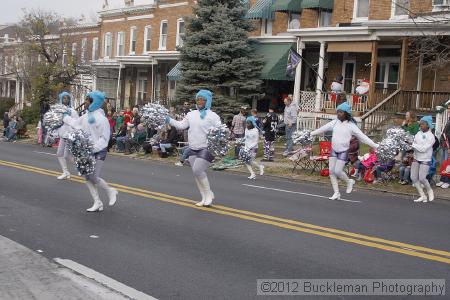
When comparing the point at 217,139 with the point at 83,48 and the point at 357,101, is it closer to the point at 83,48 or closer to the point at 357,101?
the point at 357,101

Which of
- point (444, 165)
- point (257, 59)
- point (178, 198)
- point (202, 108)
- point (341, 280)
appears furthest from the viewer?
point (257, 59)

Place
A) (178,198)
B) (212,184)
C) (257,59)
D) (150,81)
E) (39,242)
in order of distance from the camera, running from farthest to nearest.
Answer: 1. (150,81)
2. (257,59)
3. (212,184)
4. (178,198)
5. (39,242)

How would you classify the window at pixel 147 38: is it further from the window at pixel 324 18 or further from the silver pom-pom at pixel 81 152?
the silver pom-pom at pixel 81 152

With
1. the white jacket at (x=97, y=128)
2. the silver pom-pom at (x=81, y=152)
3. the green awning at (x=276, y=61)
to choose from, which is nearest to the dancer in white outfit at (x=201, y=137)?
the white jacket at (x=97, y=128)

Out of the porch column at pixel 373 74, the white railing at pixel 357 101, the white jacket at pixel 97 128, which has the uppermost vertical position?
the porch column at pixel 373 74

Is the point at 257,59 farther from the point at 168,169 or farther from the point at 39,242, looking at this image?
the point at 39,242

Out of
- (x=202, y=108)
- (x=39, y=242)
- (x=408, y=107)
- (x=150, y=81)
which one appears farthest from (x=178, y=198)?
(x=150, y=81)

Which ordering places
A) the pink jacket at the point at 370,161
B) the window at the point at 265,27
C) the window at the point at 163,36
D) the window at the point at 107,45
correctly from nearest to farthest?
the pink jacket at the point at 370,161 → the window at the point at 265,27 → the window at the point at 163,36 → the window at the point at 107,45

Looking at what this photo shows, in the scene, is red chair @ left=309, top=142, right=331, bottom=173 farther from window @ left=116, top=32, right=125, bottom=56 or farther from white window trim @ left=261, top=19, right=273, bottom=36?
window @ left=116, top=32, right=125, bottom=56

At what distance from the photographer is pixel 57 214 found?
9609mm

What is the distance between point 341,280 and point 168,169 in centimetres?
1280

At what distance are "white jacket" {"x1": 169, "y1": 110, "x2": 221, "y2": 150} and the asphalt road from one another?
1121mm

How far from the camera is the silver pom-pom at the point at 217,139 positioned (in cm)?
1055

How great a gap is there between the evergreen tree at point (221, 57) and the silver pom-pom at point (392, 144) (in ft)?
48.2
